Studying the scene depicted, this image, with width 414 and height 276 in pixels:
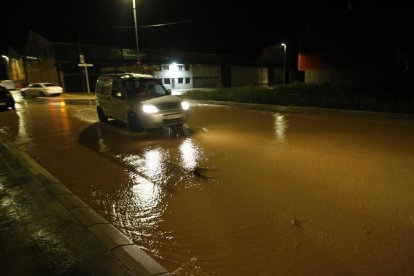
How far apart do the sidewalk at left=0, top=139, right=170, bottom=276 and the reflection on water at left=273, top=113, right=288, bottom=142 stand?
664 centimetres

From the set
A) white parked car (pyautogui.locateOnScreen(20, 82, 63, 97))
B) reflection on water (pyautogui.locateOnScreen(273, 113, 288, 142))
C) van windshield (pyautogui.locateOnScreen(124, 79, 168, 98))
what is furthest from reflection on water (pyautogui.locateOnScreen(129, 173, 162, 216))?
white parked car (pyautogui.locateOnScreen(20, 82, 63, 97))

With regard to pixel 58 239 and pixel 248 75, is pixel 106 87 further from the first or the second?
pixel 248 75

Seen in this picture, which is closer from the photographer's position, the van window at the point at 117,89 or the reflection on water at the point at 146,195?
the reflection on water at the point at 146,195

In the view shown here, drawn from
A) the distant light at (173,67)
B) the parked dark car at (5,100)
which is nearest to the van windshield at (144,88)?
the parked dark car at (5,100)

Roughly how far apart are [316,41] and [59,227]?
32.5 metres

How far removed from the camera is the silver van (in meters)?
10.8

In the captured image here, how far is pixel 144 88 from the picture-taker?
1183cm

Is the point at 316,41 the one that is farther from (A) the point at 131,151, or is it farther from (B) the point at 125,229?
(B) the point at 125,229

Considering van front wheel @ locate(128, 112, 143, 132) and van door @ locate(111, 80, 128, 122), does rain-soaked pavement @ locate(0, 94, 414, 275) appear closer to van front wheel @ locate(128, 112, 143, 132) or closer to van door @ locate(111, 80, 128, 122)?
van front wheel @ locate(128, 112, 143, 132)

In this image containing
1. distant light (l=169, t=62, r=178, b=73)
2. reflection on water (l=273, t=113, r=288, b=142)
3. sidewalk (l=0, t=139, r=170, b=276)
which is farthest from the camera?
distant light (l=169, t=62, r=178, b=73)

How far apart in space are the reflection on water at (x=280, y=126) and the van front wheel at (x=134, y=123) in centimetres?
462

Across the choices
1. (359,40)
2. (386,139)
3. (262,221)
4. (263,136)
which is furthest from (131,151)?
(359,40)

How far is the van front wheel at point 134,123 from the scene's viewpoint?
1120 cm

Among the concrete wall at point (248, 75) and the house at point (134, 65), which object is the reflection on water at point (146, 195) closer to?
the house at point (134, 65)
